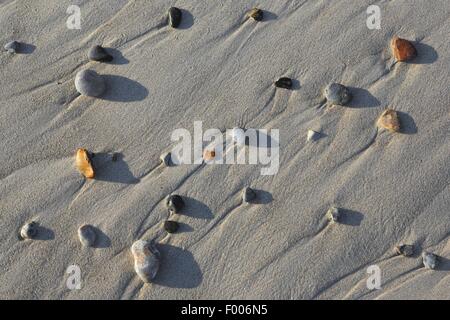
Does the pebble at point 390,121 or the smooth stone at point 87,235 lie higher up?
the pebble at point 390,121

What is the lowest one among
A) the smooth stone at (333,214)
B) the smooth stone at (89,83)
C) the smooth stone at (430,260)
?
the smooth stone at (430,260)

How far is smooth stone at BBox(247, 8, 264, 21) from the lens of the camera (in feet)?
11.9

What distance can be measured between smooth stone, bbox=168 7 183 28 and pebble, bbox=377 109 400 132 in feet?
4.80

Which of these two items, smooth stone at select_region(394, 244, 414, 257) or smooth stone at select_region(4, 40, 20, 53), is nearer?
smooth stone at select_region(394, 244, 414, 257)

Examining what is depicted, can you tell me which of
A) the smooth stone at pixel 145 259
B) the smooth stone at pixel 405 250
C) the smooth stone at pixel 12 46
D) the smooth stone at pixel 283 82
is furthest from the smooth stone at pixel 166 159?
the smooth stone at pixel 405 250

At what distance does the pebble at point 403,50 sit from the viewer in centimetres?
359

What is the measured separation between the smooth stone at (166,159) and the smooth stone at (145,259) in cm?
52

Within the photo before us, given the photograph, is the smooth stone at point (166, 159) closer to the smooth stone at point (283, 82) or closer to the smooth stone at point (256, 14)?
the smooth stone at point (283, 82)

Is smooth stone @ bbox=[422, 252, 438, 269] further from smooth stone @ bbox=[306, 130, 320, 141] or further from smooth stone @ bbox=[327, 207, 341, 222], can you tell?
smooth stone @ bbox=[306, 130, 320, 141]

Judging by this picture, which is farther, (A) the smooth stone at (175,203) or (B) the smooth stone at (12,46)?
(B) the smooth stone at (12,46)

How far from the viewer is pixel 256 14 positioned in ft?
11.9

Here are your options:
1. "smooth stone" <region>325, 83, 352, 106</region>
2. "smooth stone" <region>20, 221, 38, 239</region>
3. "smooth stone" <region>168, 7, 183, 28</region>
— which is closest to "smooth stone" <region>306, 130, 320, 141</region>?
"smooth stone" <region>325, 83, 352, 106</region>

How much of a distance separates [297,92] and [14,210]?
1995 millimetres

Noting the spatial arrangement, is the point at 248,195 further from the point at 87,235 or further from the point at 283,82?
the point at 87,235
